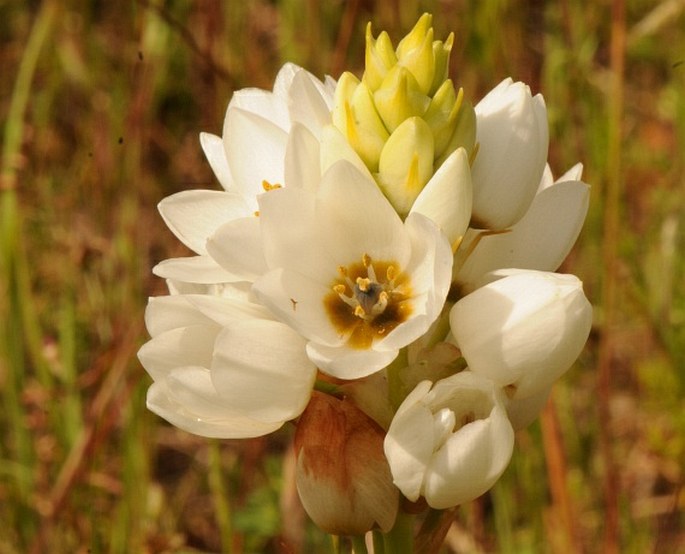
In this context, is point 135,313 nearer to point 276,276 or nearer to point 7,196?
point 7,196

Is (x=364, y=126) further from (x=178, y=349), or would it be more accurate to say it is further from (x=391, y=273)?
(x=178, y=349)

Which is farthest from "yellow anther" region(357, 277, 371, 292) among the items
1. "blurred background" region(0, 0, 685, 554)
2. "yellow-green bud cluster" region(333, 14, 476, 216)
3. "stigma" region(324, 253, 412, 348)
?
"blurred background" region(0, 0, 685, 554)

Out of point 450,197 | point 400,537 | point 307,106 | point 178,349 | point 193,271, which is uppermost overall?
point 307,106

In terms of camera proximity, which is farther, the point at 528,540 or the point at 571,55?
the point at 571,55

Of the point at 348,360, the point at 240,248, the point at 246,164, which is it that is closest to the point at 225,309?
the point at 240,248

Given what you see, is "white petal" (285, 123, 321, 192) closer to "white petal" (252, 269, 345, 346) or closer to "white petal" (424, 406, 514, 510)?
"white petal" (252, 269, 345, 346)

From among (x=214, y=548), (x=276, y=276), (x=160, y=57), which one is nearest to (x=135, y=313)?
(x=214, y=548)
